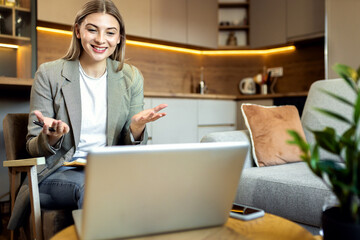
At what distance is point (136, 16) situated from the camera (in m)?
3.66

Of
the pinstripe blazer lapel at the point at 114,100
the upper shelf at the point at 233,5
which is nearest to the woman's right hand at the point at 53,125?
the pinstripe blazer lapel at the point at 114,100

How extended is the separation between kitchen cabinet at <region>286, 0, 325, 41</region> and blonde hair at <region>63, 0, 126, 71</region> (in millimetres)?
2703

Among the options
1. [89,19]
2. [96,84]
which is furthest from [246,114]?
[89,19]

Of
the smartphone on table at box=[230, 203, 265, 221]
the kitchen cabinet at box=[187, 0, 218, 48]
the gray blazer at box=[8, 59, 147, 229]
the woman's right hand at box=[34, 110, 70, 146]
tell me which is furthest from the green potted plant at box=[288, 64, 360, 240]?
the kitchen cabinet at box=[187, 0, 218, 48]

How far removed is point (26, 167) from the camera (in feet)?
3.75

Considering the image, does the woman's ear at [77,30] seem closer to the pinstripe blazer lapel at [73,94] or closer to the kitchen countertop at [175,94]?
the pinstripe blazer lapel at [73,94]

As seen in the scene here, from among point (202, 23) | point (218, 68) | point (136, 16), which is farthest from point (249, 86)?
point (136, 16)

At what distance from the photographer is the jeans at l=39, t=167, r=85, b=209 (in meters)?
1.20

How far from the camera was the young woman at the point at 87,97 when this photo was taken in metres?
1.38

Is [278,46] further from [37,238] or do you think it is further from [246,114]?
[37,238]

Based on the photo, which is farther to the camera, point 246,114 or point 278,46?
point 278,46

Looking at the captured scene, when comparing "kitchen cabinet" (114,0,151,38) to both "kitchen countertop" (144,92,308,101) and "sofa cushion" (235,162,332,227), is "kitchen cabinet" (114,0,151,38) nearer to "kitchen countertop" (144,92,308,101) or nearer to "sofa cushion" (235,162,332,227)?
"kitchen countertop" (144,92,308,101)

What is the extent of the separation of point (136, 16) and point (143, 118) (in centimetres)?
256

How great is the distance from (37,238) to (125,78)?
0.83 metres
